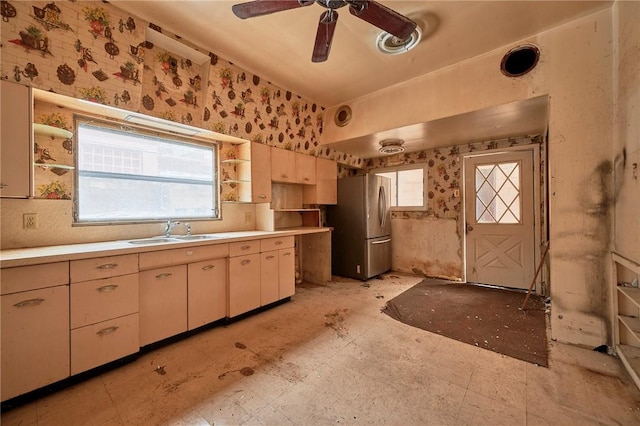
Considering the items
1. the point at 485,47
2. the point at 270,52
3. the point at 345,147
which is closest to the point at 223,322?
the point at 270,52

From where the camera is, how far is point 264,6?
1.61 m

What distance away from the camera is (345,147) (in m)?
4.30

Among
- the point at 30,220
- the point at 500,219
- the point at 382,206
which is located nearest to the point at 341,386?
the point at 30,220

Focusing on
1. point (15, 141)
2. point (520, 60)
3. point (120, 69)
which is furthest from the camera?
point (520, 60)

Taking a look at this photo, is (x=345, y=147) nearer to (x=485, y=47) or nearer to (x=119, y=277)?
(x=485, y=47)

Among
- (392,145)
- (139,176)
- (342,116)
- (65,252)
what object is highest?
(342,116)

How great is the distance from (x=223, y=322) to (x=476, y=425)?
7.25ft

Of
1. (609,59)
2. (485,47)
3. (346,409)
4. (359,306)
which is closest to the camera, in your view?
(346,409)

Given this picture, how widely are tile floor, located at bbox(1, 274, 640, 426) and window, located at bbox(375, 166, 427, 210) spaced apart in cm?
270

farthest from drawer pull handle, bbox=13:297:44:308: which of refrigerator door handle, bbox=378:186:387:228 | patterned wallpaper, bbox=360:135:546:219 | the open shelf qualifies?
patterned wallpaper, bbox=360:135:546:219

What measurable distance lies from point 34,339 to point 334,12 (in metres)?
2.75

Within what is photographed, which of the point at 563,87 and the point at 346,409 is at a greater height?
the point at 563,87

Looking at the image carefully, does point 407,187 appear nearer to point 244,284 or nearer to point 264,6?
point 244,284

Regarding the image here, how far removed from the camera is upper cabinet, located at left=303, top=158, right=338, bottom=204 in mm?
4105
